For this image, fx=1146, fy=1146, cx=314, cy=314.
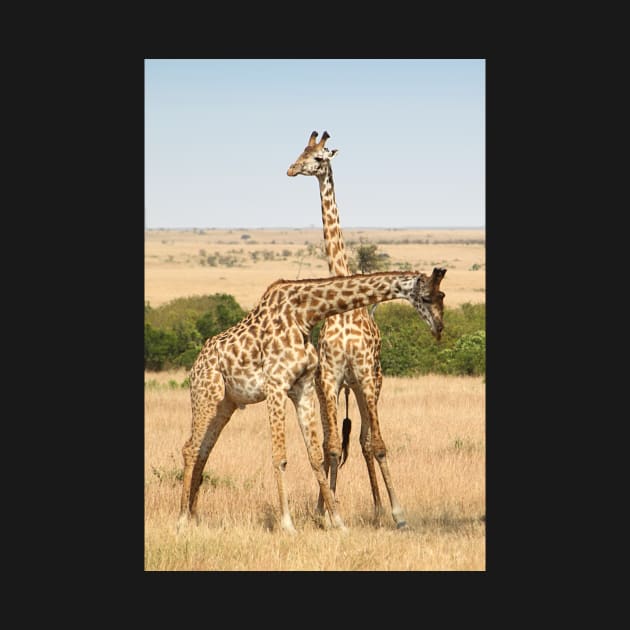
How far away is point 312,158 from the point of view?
12.1 m

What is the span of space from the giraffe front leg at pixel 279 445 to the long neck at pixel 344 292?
79cm

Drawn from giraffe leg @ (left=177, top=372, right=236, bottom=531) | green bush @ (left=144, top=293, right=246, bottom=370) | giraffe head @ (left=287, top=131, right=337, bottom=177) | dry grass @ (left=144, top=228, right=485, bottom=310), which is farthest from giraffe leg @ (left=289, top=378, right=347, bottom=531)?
dry grass @ (left=144, top=228, right=485, bottom=310)

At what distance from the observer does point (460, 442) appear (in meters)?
16.1

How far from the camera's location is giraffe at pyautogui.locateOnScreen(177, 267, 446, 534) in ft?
35.3

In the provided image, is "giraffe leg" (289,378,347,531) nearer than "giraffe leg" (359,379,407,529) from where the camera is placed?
Yes

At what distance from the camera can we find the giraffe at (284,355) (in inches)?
424

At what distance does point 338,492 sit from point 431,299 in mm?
3712

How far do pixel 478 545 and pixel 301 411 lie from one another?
2090 mm

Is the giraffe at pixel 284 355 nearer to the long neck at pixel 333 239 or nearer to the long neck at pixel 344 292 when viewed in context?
the long neck at pixel 344 292

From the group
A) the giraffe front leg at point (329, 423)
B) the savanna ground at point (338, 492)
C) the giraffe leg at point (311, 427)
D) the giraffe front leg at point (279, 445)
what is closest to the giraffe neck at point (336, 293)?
the giraffe leg at point (311, 427)

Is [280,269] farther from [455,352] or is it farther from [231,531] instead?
[231,531]

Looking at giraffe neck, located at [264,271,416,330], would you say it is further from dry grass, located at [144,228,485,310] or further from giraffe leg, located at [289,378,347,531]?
dry grass, located at [144,228,485,310]

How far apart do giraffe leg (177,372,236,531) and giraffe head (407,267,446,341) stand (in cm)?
218

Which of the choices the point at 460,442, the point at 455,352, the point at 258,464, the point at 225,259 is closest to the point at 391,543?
the point at 258,464
